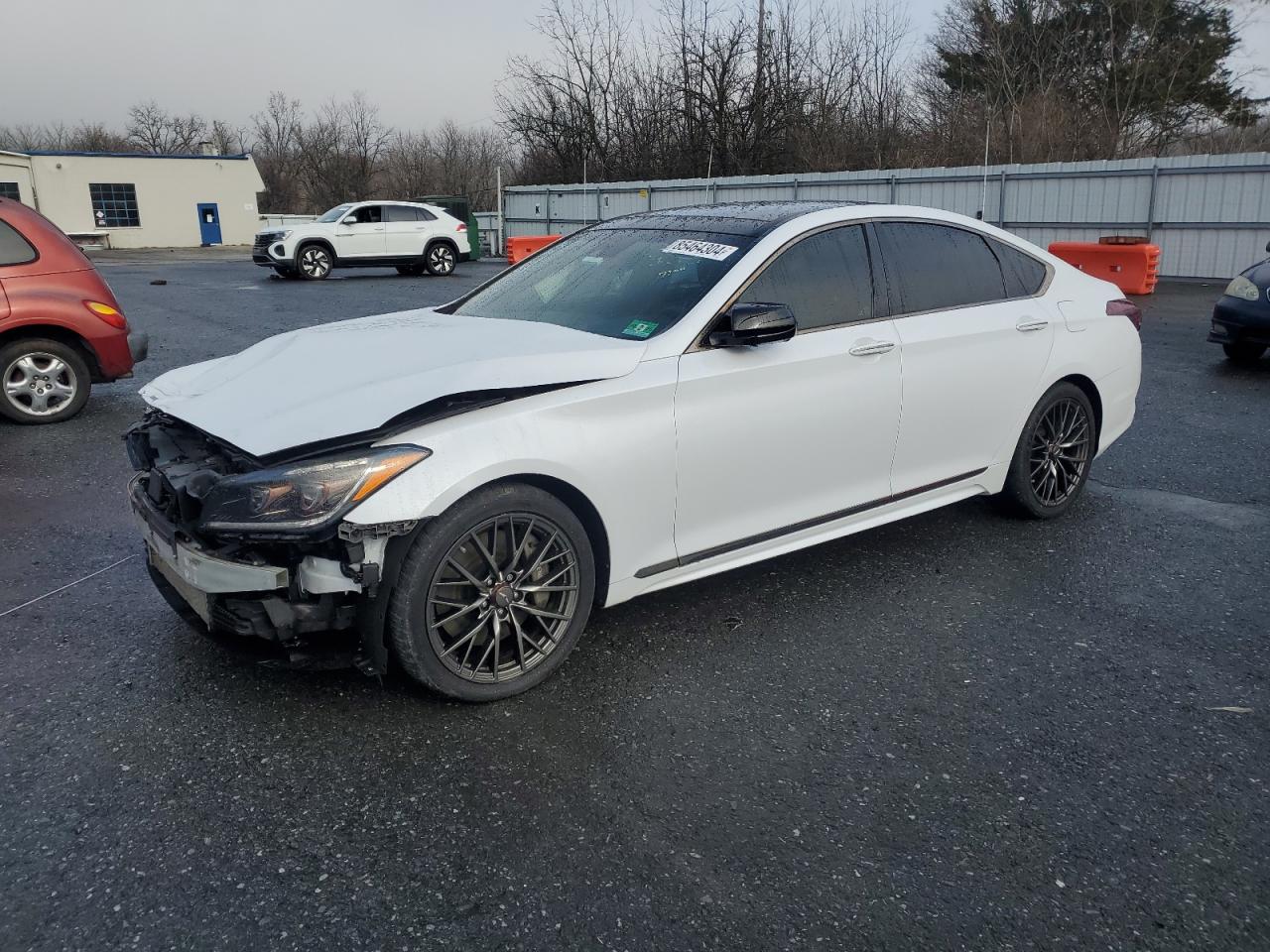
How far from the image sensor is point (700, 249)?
425 centimetres

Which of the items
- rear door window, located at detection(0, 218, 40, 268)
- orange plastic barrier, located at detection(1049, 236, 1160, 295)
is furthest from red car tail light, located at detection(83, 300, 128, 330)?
orange plastic barrier, located at detection(1049, 236, 1160, 295)

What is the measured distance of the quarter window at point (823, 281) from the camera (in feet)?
13.6

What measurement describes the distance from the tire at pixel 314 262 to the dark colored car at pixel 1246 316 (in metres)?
20.0

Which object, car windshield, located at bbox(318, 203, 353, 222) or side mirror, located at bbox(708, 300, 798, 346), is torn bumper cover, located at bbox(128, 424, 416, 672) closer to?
side mirror, located at bbox(708, 300, 798, 346)

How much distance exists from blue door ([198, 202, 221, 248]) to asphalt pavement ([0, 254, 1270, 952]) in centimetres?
5112

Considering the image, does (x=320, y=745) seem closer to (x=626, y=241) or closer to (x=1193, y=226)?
(x=626, y=241)

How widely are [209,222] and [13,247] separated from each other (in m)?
47.8

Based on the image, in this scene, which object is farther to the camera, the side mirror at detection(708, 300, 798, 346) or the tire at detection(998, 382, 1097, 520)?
the tire at detection(998, 382, 1097, 520)

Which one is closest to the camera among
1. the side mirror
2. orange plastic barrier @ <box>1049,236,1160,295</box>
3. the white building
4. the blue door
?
the side mirror

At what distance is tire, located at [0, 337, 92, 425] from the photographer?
306 inches

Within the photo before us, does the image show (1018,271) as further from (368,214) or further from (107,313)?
(368,214)

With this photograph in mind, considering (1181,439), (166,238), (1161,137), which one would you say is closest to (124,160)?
(166,238)

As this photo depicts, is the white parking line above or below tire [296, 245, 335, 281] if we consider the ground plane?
below

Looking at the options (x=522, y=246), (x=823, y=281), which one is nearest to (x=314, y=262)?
(x=522, y=246)
